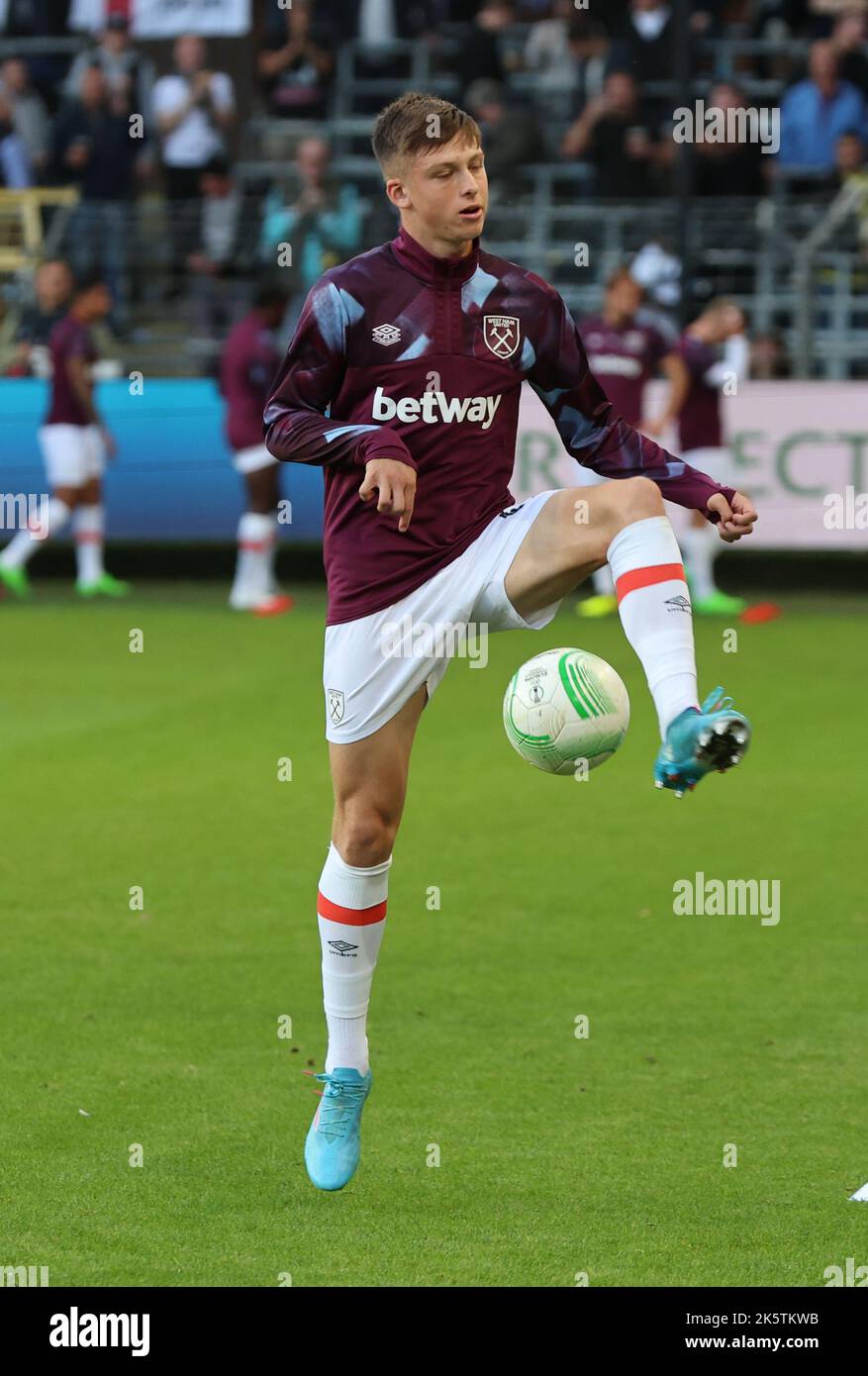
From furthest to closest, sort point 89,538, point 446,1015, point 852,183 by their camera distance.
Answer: point 852,183 < point 89,538 < point 446,1015

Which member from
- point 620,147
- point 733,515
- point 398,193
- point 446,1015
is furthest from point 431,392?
point 620,147

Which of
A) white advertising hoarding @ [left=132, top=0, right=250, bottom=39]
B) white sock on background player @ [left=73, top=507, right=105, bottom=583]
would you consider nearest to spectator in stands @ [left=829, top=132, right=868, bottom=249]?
white advertising hoarding @ [left=132, top=0, right=250, bottom=39]

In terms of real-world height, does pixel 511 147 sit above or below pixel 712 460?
above

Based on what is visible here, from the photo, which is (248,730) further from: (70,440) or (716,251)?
(716,251)

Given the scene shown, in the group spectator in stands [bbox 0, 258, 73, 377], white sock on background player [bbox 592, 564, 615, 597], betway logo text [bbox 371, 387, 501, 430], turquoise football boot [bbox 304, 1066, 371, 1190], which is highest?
spectator in stands [bbox 0, 258, 73, 377]

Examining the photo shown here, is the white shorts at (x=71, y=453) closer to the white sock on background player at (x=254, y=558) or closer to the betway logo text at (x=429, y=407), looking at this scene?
the white sock on background player at (x=254, y=558)

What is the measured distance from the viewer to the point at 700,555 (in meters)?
13.7

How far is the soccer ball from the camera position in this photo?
4035 millimetres

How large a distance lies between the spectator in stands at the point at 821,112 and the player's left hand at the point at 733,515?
46.1 feet

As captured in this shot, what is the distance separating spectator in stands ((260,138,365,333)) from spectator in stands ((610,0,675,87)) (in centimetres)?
271

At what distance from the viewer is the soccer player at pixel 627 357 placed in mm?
13625

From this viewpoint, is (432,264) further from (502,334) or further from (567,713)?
(567,713)

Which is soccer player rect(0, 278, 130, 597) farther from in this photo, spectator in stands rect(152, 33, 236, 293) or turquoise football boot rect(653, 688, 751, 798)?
turquoise football boot rect(653, 688, 751, 798)

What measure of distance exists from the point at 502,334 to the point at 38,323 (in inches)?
513
